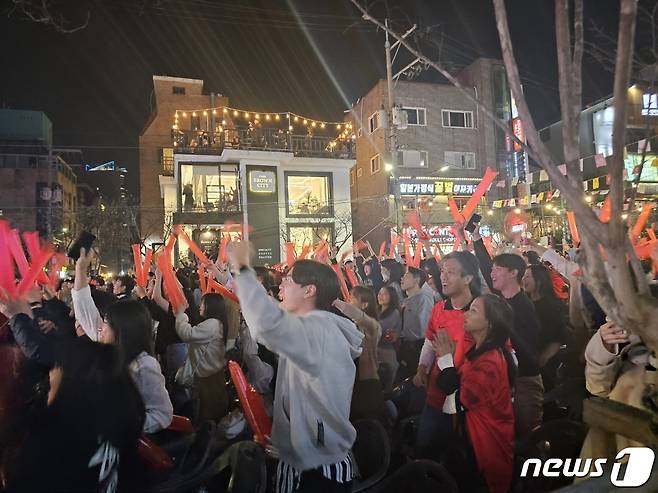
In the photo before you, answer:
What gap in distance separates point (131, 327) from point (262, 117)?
90.9ft

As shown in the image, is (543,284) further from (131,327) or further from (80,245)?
(80,245)

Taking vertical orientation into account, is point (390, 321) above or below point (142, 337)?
below

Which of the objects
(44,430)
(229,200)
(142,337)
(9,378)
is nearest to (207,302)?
(142,337)

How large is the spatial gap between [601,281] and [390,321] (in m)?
4.36

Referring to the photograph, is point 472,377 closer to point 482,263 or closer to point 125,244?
point 482,263

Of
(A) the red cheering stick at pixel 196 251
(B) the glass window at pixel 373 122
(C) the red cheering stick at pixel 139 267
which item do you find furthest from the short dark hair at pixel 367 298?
(B) the glass window at pixel 373 122

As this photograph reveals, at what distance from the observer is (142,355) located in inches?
133

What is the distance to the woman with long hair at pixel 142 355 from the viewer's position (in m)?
3.28

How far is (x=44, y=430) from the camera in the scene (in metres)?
2.23

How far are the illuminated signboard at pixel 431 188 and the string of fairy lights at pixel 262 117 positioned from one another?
17.3 ft

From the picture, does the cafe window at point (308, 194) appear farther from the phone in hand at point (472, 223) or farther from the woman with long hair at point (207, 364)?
the woman with long hair at point (207, 364)

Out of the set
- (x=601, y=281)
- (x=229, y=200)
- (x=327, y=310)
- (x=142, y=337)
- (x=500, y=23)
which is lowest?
(x=142, y=337)

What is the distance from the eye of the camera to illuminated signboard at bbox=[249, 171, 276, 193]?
28266mm

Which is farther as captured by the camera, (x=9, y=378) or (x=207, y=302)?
(x=207, y=302)
